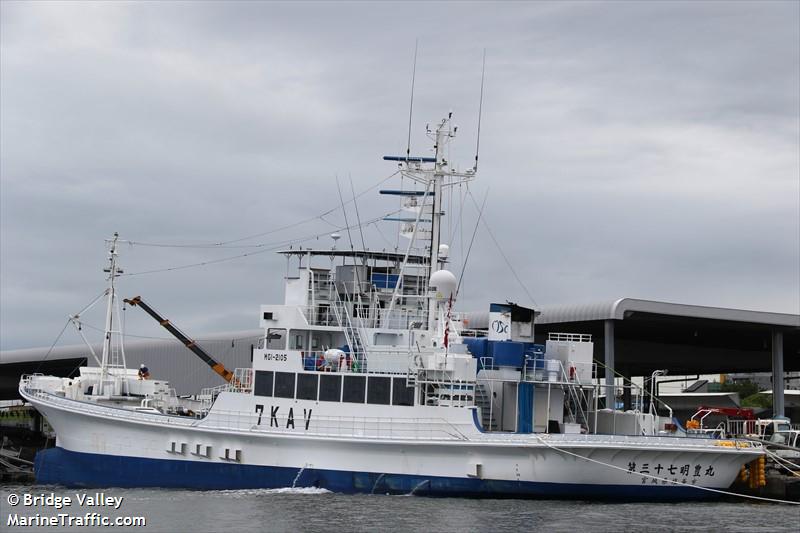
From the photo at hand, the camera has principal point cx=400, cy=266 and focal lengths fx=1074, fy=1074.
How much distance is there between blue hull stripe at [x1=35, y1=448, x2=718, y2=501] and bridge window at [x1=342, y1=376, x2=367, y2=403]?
2.25 m

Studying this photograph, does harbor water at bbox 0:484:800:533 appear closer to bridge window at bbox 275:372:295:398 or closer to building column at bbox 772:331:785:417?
bridge window at bbox 275:372:295:398

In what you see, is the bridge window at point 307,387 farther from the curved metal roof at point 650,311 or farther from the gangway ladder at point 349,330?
the curved metal roof at point 650,311

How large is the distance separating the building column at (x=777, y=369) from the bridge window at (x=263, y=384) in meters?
27.0

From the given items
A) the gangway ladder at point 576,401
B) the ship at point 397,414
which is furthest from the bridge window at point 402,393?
the gangway ladder at point 576,401

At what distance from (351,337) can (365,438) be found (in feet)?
14.1

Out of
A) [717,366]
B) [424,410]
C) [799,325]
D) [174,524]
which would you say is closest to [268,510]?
[174,524]

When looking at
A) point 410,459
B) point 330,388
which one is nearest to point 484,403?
point 410,459

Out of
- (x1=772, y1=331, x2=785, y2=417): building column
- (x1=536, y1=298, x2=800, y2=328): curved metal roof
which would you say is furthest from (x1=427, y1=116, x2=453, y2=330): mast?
(x1=772, y1=331, x2=785, y2=417): building column

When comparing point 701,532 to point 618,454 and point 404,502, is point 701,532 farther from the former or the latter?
point 404,502

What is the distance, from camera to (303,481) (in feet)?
105

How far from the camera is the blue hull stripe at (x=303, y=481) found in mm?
30781

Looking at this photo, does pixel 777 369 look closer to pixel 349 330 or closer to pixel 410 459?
pixel 349 330

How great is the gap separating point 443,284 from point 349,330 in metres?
3.66

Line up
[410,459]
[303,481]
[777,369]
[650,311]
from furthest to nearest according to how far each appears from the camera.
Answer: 1. [777,369]
2. [650,311]
3. [303,481]
4. [410,459]
